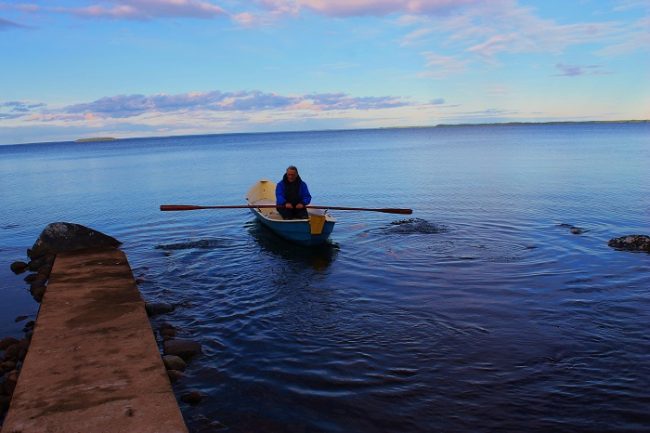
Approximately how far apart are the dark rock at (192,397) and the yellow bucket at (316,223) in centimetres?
769

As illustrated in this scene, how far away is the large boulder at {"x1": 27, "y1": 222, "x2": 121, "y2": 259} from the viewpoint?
1409cm

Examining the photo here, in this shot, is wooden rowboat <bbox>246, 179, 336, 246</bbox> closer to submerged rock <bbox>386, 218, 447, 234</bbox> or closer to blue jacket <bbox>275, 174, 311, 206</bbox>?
blue jacket <bbox>275, 174, 311, 206</bbox>

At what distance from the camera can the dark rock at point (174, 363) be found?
746 cm

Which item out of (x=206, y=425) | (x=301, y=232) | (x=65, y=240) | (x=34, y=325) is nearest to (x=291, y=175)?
(x=301, y=232)

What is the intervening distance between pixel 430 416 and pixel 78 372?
13.9 feet

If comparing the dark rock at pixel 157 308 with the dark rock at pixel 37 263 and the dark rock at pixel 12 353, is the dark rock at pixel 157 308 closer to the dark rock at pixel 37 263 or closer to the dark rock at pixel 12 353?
the dark rock at pixel 12 353

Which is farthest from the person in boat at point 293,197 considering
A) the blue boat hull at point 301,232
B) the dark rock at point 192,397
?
the dark rock at point 192,397

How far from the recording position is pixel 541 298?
32.7 feet

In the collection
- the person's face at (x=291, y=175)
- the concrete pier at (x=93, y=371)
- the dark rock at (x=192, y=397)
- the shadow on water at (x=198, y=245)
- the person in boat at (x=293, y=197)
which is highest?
the person's face at (x=291, y=175)

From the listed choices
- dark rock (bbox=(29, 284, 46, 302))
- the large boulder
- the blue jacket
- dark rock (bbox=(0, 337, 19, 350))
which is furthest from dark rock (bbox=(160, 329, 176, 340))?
the blue jacket

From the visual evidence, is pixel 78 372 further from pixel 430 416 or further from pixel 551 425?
pixel 551 425

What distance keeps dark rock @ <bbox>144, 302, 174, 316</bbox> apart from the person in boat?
5592mm

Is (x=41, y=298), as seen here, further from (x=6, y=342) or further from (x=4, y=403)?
(x=4, y=403)

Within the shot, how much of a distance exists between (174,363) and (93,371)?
129 cm
